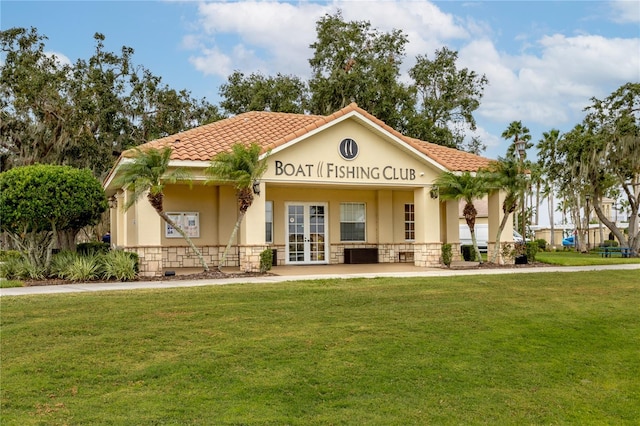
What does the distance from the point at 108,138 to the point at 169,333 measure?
28.2 meters

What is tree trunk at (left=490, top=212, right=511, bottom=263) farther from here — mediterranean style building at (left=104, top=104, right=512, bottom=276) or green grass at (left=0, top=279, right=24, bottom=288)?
green grass at (left=0, top=279, right=24, bottom=288)

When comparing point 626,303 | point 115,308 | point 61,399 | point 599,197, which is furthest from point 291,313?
point 599,197

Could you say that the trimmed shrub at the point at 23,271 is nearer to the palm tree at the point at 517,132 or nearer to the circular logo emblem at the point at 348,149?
the circular logo emblem at the point at 348,149

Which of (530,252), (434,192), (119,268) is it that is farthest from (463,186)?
(119,268)

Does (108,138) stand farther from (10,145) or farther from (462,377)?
(462,377)

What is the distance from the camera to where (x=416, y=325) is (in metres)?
10.8

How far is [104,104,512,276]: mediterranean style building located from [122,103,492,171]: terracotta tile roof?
0.12ft

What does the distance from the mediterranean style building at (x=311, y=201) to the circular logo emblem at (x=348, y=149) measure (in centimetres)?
3

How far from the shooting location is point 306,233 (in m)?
24.0

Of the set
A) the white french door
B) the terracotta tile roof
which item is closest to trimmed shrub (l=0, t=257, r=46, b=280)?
the terracotta tile roof

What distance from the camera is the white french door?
2369cm

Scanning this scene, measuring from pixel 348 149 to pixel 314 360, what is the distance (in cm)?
1338

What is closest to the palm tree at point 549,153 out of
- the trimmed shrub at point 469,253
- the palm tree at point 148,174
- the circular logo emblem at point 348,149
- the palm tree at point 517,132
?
the palm tree at point 517,132

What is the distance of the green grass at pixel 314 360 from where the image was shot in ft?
23.6
